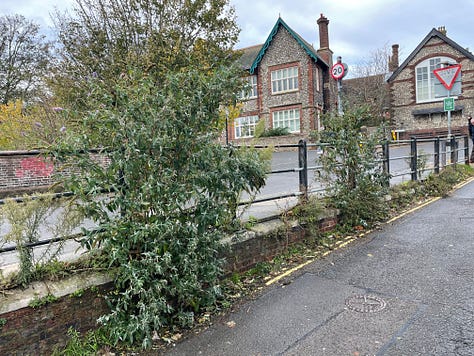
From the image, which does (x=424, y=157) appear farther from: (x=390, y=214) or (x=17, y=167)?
A: (x=17, y=167)

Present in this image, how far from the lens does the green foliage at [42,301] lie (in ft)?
8.90

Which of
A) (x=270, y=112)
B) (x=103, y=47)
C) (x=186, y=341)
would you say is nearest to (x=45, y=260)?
(x=186, y=341)

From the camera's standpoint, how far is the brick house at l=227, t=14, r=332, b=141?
2931cm

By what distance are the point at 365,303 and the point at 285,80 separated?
1140 inches

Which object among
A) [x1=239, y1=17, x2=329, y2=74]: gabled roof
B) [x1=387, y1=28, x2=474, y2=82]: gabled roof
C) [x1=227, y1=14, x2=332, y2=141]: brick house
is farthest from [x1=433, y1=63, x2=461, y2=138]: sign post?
[x1=387, y1=28, x2=474, y2=82]: gabled roof

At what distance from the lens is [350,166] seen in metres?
6.26

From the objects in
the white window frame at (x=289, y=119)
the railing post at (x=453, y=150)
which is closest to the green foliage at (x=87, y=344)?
the railing post at (x=453, y=150)

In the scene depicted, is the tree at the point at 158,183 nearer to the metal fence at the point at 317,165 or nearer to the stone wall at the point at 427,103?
A: the metal fence at the point at 317,165

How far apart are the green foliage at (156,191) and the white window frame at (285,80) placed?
1101 inches

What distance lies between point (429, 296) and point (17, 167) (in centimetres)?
801

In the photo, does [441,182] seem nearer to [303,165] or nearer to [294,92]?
[303,165]

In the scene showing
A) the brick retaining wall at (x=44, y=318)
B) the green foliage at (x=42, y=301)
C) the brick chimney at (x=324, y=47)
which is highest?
the brick chimney at (x=324, y=47)

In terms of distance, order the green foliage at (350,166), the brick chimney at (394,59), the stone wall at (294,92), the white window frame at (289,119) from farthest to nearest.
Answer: the brick chimney at (394,59) < the white window frame at (289,119) < the stone wall at (294,92) < the green foliage at (350,166)

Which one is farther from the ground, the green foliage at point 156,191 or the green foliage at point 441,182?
the green foliage at point 156,191
